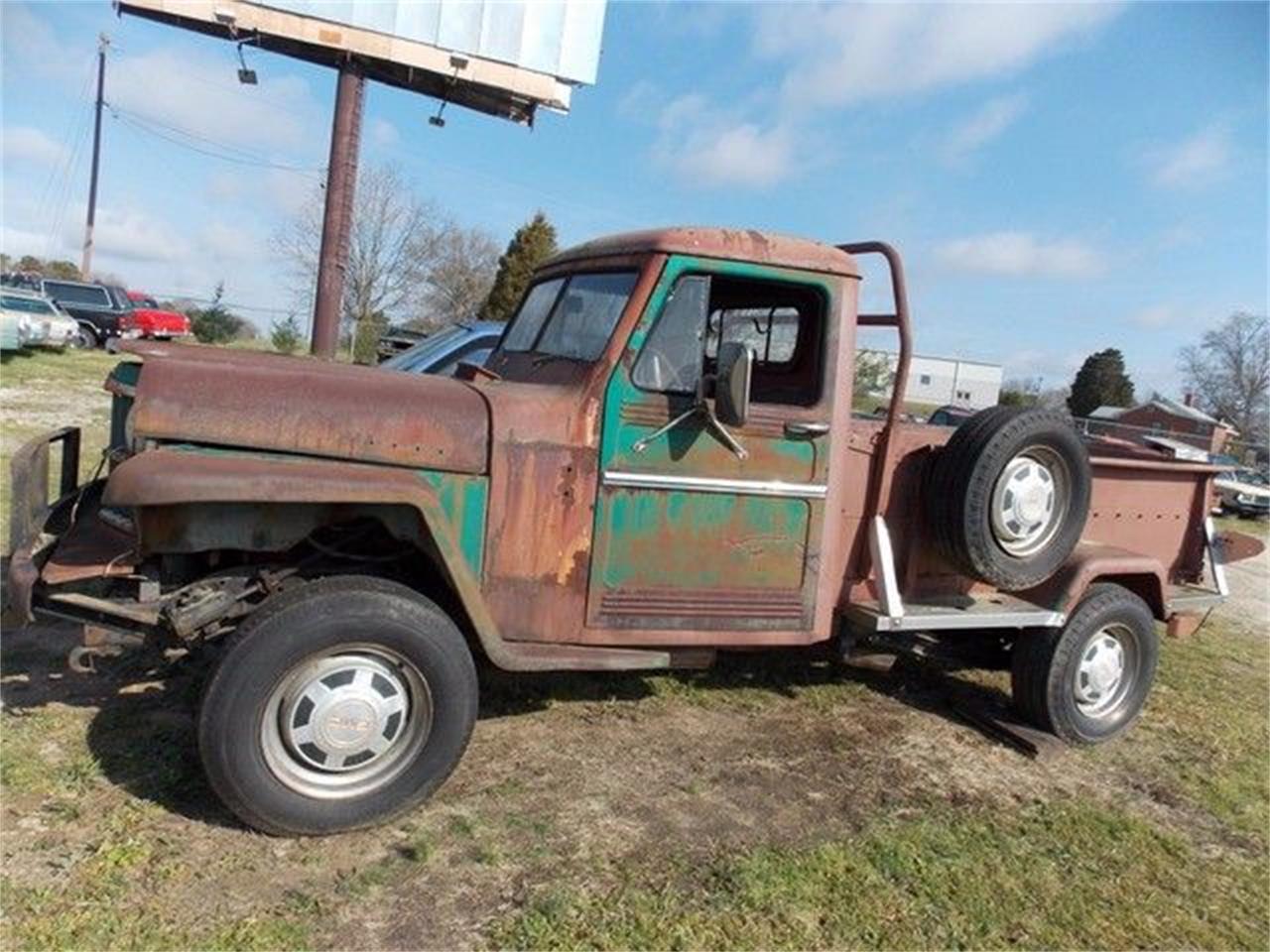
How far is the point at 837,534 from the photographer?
4.17 meters

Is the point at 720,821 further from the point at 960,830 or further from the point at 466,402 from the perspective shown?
the point at 466,402

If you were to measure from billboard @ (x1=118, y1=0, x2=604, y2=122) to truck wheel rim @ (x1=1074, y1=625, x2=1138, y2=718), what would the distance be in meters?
15.9

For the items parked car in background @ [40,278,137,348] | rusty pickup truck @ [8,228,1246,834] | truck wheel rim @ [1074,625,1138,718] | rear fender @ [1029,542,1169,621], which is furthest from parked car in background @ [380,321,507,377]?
parked car in background @ [40,278,137,348]

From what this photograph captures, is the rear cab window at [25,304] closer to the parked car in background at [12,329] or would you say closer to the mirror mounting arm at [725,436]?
the parked car in background at [12,329]

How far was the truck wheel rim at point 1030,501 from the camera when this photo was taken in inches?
166

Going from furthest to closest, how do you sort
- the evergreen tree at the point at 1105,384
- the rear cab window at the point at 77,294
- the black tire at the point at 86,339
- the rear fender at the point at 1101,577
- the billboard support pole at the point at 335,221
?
1. the evergreen tree at the point at 1105,384
2. the rear cab window at the point at 77,294
3. the black tire at the point at 86,339
4. the billboard support pole at the point at 335,221
5. the rear fender at the point at 1101,577

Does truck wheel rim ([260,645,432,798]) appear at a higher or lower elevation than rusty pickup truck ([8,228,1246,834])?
lower

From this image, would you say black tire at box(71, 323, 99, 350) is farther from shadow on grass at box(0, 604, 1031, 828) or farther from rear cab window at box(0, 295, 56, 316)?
shadow on grass at box(0, 604, 1031, 828)

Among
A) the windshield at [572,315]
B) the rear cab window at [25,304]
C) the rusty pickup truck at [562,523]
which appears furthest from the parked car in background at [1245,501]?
the rear cab window at [25,304]

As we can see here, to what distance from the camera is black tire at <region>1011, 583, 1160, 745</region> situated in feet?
15.1

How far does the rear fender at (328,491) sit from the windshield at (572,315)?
848 mm

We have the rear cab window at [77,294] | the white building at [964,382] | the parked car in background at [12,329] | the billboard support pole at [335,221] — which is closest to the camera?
the billboard support pole at [335,221]

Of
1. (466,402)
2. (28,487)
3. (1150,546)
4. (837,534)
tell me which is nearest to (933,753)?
(837,534)

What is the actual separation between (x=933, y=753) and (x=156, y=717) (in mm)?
3432
